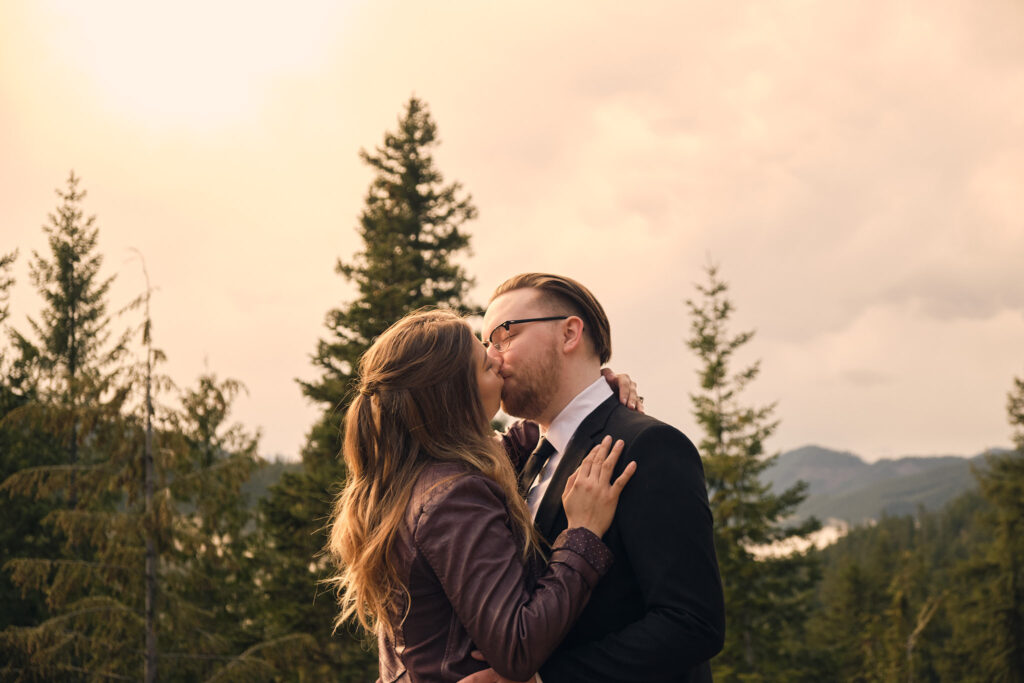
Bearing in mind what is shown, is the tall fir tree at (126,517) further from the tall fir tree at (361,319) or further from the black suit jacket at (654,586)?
the black suit jacket at (654,586)

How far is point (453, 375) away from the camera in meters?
3.18

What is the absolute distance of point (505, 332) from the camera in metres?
3.70

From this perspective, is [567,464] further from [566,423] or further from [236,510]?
[236,510]

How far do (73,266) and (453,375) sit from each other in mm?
29198

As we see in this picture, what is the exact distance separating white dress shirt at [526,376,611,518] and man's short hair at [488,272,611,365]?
274mm

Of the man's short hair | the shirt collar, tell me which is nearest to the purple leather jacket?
the shirt collar

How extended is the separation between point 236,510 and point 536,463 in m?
21.0

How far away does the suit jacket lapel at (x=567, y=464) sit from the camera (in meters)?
3.19

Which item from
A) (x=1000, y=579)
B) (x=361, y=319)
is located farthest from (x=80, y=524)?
(x=1000, y=579)

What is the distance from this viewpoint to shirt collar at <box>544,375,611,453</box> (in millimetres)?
3504

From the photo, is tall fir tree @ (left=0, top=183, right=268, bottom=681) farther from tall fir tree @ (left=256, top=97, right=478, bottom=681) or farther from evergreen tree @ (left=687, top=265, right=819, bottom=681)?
evergreen tree @ (left=687, top=265, right=819, bottom=681)

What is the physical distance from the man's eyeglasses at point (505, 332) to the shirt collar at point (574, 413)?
0.36 m

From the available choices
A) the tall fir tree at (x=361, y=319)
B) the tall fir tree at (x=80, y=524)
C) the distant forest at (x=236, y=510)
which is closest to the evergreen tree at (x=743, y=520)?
the distant forest at (x=236, y=510)

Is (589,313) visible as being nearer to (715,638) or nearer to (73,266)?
(715,638)
